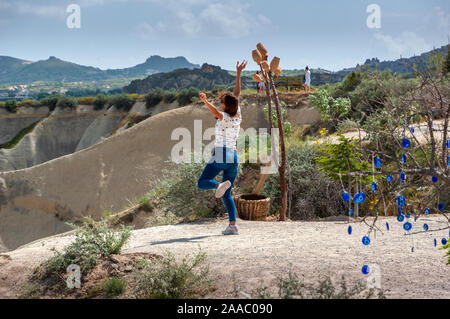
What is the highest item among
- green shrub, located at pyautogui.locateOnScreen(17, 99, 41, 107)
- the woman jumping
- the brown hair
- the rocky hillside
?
green shrub, located at pyautogui.locateOnScreen(17, 99, 41, 107)

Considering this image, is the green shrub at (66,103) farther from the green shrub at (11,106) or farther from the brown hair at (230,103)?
the brown hair at (230,103)

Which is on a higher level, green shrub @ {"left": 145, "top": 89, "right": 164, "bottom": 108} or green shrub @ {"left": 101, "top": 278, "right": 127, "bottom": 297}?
green shrub @ {"left": 145, "top": 89, "right": 164, "bottom": 108}

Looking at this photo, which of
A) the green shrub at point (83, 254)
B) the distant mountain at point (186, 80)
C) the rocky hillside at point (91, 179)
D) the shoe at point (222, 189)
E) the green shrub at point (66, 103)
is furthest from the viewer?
the distant mountain at point (186, 80)

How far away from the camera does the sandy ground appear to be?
3287 mm

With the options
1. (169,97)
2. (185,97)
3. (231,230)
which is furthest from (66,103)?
(231,230)

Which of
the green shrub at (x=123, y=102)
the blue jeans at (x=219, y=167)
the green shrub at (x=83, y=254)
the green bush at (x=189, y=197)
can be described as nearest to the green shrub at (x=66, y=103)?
the green shrub at (x=123, y=102)

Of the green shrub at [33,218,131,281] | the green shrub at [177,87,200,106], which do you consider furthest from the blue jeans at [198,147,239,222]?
the green shrub at [177,87,200,106]

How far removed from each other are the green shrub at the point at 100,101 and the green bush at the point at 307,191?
1633 inches

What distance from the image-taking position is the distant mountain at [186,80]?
11238cm

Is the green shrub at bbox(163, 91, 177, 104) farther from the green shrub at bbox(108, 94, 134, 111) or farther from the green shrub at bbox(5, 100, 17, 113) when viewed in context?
the green shrub at bbox(5, 100, 17, 113)

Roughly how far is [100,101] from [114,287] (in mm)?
46830

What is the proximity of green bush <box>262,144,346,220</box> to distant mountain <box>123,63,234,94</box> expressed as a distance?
105m

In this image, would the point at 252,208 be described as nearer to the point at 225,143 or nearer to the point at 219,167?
the point at 219,167
